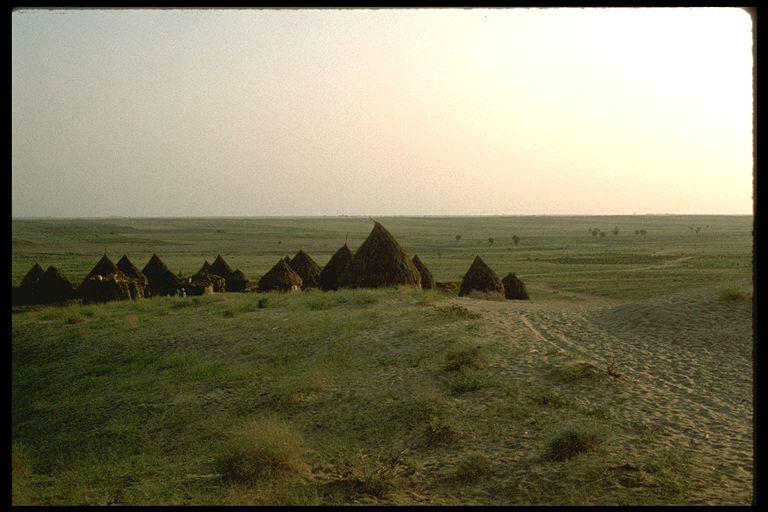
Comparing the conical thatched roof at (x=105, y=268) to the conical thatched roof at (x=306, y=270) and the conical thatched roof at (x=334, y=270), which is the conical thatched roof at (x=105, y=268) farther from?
the conical thatched roof at (x=334, y=270)

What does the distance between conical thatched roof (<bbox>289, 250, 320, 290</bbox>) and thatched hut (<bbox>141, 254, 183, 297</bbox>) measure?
3.76 meters

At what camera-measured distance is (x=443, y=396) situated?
28.9 feet

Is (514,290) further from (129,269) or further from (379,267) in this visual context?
(129,269)

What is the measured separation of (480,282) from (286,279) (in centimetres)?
588

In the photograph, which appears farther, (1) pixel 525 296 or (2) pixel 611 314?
(1) pixel 525 296

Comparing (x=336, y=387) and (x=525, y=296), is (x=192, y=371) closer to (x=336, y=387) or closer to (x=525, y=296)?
(x=336, y=387)

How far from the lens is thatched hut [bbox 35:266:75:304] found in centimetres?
2052

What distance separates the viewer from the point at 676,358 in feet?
35.6

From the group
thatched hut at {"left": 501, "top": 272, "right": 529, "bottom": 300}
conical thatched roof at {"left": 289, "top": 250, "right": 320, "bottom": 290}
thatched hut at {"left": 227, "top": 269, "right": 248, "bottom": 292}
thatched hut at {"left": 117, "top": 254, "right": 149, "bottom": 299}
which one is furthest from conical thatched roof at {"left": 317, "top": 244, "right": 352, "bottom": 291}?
thatched hut at {"left": 117, "top": 254, "right": 149, "bottom": 299}

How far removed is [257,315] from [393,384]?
235 inches

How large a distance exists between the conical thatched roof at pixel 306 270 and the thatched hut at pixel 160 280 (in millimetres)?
3758

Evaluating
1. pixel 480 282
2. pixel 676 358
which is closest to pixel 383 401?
pixel 676 358

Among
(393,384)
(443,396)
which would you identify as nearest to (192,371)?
(393,384)

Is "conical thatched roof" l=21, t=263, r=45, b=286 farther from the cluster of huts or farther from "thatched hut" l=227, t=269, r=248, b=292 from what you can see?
"thatched hut" l=227, t=269, r=248, b=292
